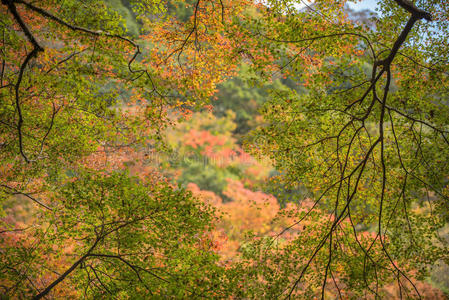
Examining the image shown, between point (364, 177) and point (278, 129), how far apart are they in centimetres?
221

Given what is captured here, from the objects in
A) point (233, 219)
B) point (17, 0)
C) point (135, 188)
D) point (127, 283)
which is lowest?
point (127, 283)

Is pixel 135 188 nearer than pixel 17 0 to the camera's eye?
No

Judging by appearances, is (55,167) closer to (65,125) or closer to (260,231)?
(65,125)

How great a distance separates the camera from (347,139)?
5652 mm

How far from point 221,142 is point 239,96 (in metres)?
4.32

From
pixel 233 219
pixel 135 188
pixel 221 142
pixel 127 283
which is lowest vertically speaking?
pixel 127 283

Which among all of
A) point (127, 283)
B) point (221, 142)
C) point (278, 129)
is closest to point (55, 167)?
point (127, 283)

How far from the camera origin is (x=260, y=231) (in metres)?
12.2

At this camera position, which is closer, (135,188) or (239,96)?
(135,188)

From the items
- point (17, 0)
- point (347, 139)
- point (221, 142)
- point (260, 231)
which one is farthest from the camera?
point (221, 142)

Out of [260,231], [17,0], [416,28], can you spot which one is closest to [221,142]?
[260,231]

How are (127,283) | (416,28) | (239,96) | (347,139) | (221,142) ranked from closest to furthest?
(127,283), (416,28), (347,139), (221,142), (239,96)

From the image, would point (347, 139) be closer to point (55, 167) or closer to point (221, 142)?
point (55, 167)

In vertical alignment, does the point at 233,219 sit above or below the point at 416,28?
above
